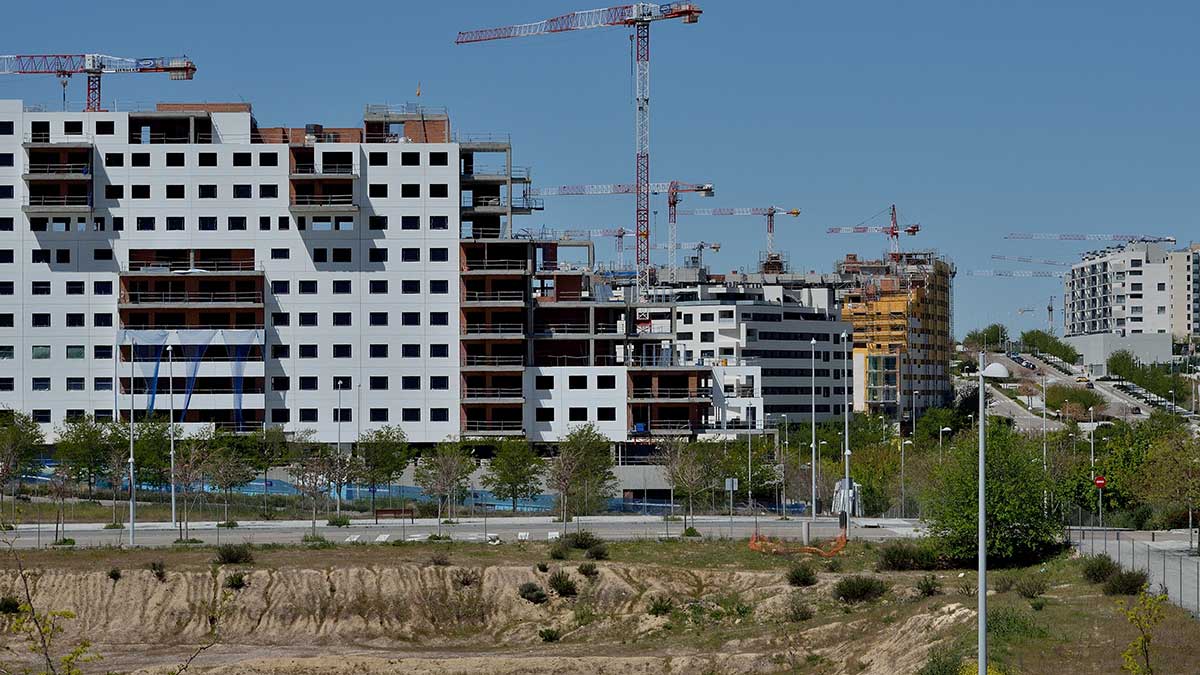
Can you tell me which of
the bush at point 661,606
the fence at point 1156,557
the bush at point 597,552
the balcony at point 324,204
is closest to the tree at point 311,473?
the bush at point 597,552

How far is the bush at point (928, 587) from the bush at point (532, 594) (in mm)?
15467

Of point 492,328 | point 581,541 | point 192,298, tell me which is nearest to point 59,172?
point 192,298

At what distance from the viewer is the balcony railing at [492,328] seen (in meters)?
123

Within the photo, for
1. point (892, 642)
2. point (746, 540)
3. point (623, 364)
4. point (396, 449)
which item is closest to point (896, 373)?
point (623, 364)

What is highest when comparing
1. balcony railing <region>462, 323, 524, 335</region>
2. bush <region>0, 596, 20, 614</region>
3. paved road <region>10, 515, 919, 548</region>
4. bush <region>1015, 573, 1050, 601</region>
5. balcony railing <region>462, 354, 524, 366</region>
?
balcony railing <region>462, 323, 524, 335</region>

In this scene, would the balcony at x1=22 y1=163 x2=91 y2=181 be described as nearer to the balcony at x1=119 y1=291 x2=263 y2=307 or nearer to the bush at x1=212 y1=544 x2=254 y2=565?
the balcony at x1=119 y1=291 x2=263 y2=307

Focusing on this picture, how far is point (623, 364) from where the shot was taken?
125 m

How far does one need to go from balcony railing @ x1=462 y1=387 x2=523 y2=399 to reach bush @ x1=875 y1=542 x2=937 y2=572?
190 feet

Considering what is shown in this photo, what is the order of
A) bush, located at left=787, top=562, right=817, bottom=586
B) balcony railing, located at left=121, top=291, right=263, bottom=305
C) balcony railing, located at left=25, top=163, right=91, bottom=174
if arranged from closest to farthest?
bush, located at left=787, top=562, right=817, bottom=586
balcony railing, located at left=25, top=163, right=91, bottom=174
balcony railing, located at left=121, top=291, right=263, bottom=305

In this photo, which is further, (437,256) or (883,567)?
(437,256)

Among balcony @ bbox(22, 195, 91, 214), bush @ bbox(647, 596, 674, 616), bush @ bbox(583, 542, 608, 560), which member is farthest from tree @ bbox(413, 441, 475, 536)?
balcony @ bbox(22, 195, 91, 214)

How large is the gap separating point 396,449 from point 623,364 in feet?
77.0

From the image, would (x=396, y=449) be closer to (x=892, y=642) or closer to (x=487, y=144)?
(x=487, y=144)

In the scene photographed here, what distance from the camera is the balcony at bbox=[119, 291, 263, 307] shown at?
120 m
